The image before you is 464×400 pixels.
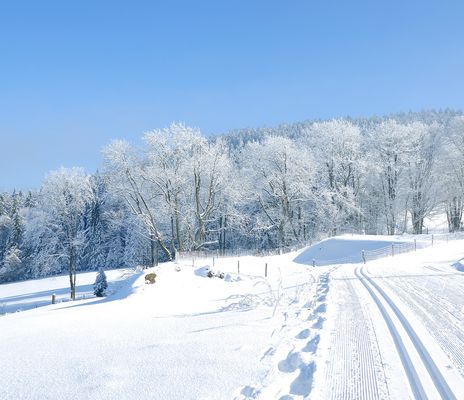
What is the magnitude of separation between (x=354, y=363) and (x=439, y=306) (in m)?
4.94

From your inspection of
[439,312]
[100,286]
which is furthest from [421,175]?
[439,312]

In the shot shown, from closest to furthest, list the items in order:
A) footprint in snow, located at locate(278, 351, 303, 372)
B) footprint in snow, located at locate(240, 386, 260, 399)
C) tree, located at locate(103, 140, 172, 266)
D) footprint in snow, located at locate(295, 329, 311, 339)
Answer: footprint in snow, located at locate(240, 386, 260, 399), footprint in snow, located at locate(278, 351, 303, 372), footprint in snow, located at locate(295, 329, 311, 339), tree, located at locate(103, 140, 172, 266)

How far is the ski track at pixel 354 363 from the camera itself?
178 inches

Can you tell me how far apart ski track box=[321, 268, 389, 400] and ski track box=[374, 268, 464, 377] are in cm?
106

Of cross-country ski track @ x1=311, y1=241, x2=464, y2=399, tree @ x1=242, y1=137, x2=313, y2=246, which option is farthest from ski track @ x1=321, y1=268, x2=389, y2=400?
tree @ x1=242, y1=137, x2=313, y2=246

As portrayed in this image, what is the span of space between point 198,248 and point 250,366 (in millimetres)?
30641

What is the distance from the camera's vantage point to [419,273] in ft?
52.2

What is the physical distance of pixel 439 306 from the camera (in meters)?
9.22

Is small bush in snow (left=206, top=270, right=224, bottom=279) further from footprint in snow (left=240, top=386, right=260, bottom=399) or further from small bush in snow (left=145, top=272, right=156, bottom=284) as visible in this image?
footprint in snow (left=240, top=386, right=260, bottom=399)

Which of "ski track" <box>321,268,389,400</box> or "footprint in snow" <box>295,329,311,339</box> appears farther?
"footprint in snow" <box>295,329,311,339</box>

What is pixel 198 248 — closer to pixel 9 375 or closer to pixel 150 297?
pixel 150 297

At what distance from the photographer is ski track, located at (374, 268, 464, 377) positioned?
629cm

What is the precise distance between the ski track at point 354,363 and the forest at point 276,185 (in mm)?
27993

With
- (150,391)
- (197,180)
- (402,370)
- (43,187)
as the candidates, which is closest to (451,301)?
(402,370)
